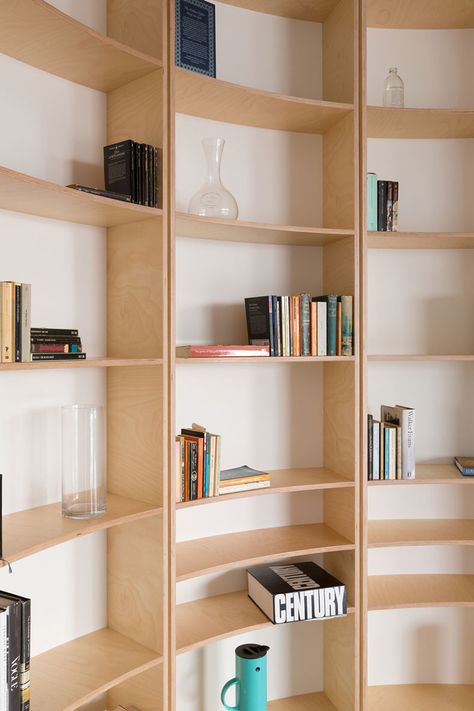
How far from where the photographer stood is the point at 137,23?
6.64 feet

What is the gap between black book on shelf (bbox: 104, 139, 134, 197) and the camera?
6.24 feet

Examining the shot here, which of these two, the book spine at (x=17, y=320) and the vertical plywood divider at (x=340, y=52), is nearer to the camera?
the book spine at (x=17, y=320)

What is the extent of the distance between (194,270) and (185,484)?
784 millimetres

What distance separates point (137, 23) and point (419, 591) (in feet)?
7.38

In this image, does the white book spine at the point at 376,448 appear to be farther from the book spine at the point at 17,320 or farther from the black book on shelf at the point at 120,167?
the book spine at the point at 17,320

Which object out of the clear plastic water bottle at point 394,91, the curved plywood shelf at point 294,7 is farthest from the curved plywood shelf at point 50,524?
the curved plywood shelf at point 294,7

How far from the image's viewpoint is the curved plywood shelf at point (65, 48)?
1624 mm

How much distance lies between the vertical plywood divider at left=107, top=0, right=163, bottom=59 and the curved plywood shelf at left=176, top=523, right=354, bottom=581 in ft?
5.31

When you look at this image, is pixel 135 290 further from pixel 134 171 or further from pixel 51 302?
pixel 134 171

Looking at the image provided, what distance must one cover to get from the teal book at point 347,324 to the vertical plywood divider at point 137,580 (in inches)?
34.6

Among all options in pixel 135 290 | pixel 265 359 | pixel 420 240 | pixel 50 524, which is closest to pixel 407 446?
pixel 265 359

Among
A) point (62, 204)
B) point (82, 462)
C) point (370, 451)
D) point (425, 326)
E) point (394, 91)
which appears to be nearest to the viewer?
point (62, 204)

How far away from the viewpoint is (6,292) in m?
1.55

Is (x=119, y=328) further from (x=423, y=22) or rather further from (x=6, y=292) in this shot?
(x=423, y=22)
